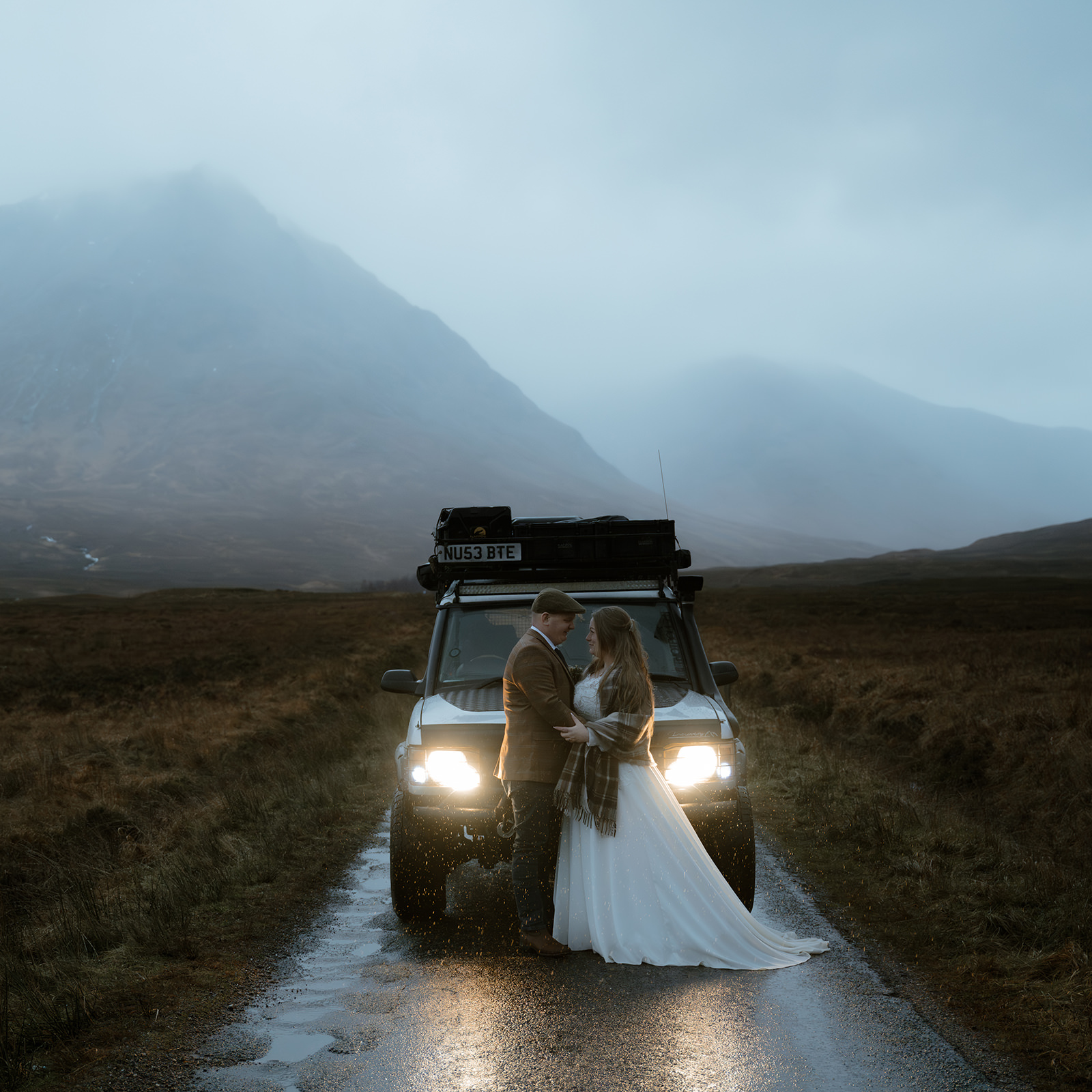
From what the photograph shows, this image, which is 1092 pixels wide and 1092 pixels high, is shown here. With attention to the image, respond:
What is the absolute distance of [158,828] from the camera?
414 inches

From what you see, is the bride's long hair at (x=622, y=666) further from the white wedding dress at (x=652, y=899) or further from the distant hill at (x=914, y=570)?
the distant hill at (x=914, y=570)

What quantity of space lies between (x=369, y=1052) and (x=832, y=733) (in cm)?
1313

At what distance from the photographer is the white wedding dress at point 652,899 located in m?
5.35

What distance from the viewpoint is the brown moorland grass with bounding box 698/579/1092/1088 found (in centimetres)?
500

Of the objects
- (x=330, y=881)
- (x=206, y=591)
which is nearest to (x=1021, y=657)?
(x=330, y=881)

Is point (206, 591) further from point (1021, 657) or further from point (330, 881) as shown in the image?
point (330, 881)

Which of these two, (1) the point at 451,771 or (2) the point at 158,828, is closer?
(1) the point at 451,771

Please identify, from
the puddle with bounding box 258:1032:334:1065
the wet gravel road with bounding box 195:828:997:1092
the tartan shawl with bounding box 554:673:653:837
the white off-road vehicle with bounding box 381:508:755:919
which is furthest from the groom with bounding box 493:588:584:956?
the puddle with bounding box 258:1032:334:1065

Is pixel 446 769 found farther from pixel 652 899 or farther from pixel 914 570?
pixel 914 570

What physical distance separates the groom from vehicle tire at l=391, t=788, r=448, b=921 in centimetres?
79

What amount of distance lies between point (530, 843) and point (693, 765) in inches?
46.8

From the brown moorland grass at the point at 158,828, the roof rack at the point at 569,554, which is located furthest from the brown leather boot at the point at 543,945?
the roof rack at the point at 569,554

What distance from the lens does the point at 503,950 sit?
18.8 ft

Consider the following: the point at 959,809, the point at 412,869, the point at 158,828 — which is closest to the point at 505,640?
the point at 412,869
